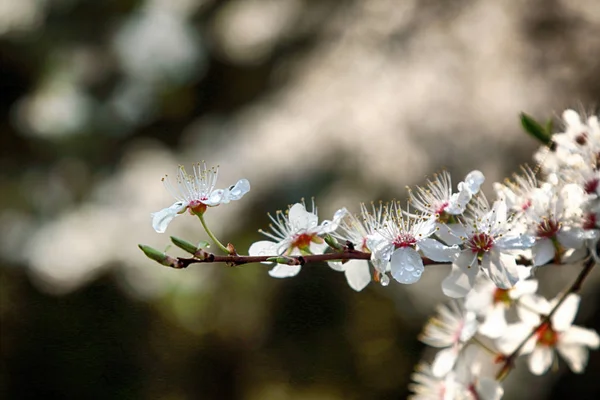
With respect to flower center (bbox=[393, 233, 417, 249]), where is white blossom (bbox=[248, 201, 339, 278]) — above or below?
above

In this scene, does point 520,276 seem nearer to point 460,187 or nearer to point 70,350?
point 460,187

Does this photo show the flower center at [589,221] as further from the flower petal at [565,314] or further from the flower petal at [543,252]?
the flower petal at [565,314]

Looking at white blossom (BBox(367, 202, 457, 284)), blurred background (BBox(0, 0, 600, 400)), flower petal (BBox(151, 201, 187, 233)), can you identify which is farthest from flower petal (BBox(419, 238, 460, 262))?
blurred background (BBox(0, 0, 600, 400))

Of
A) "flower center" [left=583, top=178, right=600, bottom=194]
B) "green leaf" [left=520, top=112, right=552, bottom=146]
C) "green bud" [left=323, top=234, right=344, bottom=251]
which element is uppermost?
"green leaf" [left=520, top=112, right=552, bottom=146]

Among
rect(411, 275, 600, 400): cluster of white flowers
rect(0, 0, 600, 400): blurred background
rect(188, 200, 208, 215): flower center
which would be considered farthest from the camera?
rect(0, 0, 600, 400): blurred background

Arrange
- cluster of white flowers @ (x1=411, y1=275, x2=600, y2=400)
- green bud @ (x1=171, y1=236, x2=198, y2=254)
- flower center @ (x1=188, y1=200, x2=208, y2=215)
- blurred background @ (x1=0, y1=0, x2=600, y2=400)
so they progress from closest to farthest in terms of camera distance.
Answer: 1. green bud @ (x1=171, y1=236, x2=198, y2=254)
2. flower center @ (x1=188, y1=200, x2=208, y2=215)
3. cluster of white flowers @ (x1=411, y1=275, x2=600, y2=400)
4. blurred background @ (x1=0, y1=0, x2=600, y2=400)

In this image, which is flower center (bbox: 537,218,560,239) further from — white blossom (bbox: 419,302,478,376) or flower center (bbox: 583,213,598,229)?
white blossom (bbox: 419,302,478,376)
